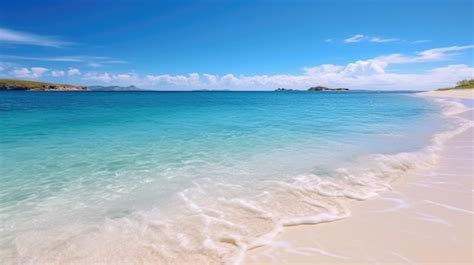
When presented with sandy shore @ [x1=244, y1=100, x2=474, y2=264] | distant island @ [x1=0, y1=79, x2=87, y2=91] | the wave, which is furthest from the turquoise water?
distant island @ [x1=0, y1=79, x2=87, y2=91]

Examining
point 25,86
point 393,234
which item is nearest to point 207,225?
point 393,234

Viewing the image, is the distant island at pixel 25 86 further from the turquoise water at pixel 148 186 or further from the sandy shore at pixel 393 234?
the sandy shore at pixel 393 234

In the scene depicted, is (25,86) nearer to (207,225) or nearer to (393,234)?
(207,225)

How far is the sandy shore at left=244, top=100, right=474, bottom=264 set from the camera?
3.98 metres

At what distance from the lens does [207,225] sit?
501 cm

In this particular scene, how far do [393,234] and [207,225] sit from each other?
10.7 feet

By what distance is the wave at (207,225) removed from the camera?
13.6 ft

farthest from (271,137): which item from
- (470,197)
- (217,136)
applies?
(470,197)

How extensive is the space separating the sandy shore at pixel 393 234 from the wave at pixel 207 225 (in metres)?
0.28

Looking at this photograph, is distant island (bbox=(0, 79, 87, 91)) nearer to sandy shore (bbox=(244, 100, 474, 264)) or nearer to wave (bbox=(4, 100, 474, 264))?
wave (bbox=(4, 100, 474, 264))

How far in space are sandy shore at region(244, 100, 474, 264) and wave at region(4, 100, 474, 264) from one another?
0.91ft

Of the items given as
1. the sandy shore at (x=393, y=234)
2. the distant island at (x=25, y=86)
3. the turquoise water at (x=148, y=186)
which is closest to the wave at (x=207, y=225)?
the turquoise water at (x=148, y=186)

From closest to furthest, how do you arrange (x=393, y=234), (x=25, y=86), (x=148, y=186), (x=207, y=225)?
(x=393, y=234)
(x=207, y=225)
(x=148, y=186)
(x=25, y=86)

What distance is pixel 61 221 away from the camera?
5266mm
